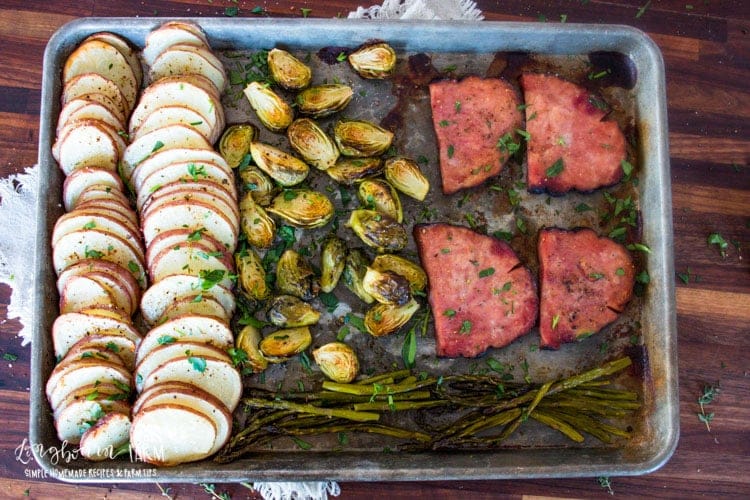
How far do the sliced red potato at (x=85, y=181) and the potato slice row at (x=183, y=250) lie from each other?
0.10 m

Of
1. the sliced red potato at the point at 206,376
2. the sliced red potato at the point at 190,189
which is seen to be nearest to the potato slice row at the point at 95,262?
the sliced red potato at the point at 190,189

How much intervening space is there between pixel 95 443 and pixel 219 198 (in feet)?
4.42

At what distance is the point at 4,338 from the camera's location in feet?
12.1

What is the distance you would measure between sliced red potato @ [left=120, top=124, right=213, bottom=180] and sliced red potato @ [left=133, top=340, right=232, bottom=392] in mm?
971

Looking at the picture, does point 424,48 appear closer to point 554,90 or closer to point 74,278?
point 554,90

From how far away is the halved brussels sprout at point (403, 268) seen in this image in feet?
11.4

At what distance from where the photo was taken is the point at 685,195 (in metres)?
3.90

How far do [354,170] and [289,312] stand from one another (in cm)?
84

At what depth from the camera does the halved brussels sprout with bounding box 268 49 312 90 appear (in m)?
3.52

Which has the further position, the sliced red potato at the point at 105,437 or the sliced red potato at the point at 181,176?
the sliced red potato at the point at 181,176

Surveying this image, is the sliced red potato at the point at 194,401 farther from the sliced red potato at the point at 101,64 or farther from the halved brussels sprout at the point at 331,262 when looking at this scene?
the sliced red potato at the point at 101,64

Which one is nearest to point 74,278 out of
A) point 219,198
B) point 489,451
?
point 219,198

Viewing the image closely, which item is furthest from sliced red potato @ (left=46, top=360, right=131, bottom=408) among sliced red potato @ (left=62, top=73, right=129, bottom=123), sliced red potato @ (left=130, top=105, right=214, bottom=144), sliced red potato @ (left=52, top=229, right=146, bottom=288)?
sliced red potato @ (left=62, top=73, right=129, bottom=123)

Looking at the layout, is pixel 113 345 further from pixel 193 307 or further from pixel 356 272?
pixel 356 272
